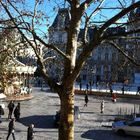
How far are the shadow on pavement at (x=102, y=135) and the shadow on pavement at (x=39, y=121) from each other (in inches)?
113

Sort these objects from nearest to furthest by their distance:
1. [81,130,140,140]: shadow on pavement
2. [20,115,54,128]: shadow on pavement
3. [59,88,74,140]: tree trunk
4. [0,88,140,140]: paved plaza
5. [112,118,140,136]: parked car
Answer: [59,88,74,140]: tree trunk, [0,88,140,140]: paved plaza, [81,130,140,140]: shadow on pavement, [112,118,140,136]: parked car, [20,115,54,128]: shadow on pavement

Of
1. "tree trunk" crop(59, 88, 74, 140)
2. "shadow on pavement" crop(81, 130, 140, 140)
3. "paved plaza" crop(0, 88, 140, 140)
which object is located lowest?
"shadow on pavement" crop(81, 130, 140, 140)

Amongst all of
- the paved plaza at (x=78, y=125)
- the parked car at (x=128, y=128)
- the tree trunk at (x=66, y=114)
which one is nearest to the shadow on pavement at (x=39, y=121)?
the paved plaza at (x=78, y=125)

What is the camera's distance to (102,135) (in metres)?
25.6

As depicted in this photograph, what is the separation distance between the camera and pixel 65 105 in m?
10.7

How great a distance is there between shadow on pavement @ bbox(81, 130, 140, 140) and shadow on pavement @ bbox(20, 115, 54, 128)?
9.44 ft

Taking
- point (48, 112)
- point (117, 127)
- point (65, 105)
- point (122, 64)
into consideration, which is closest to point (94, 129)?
point (117, 127)

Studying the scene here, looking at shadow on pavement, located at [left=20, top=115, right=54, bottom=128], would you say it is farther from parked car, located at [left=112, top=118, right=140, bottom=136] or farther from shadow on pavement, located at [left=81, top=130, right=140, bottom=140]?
parked car, located at [left=112, top=118, right=140, bottom=136]

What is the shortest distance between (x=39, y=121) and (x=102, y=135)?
5.58m

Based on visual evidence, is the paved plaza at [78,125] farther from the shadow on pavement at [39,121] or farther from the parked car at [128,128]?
the parked car at [128,128]

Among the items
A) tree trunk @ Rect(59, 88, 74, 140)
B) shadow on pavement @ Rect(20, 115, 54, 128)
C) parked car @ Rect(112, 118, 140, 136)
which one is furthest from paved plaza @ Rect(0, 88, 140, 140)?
tree trunk @ Rect(59, 88, 74, 140)

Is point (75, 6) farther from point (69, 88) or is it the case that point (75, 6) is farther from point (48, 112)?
point (48, 112)

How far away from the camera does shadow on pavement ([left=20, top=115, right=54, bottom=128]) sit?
27.9 m

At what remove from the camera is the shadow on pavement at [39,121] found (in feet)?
91.6
